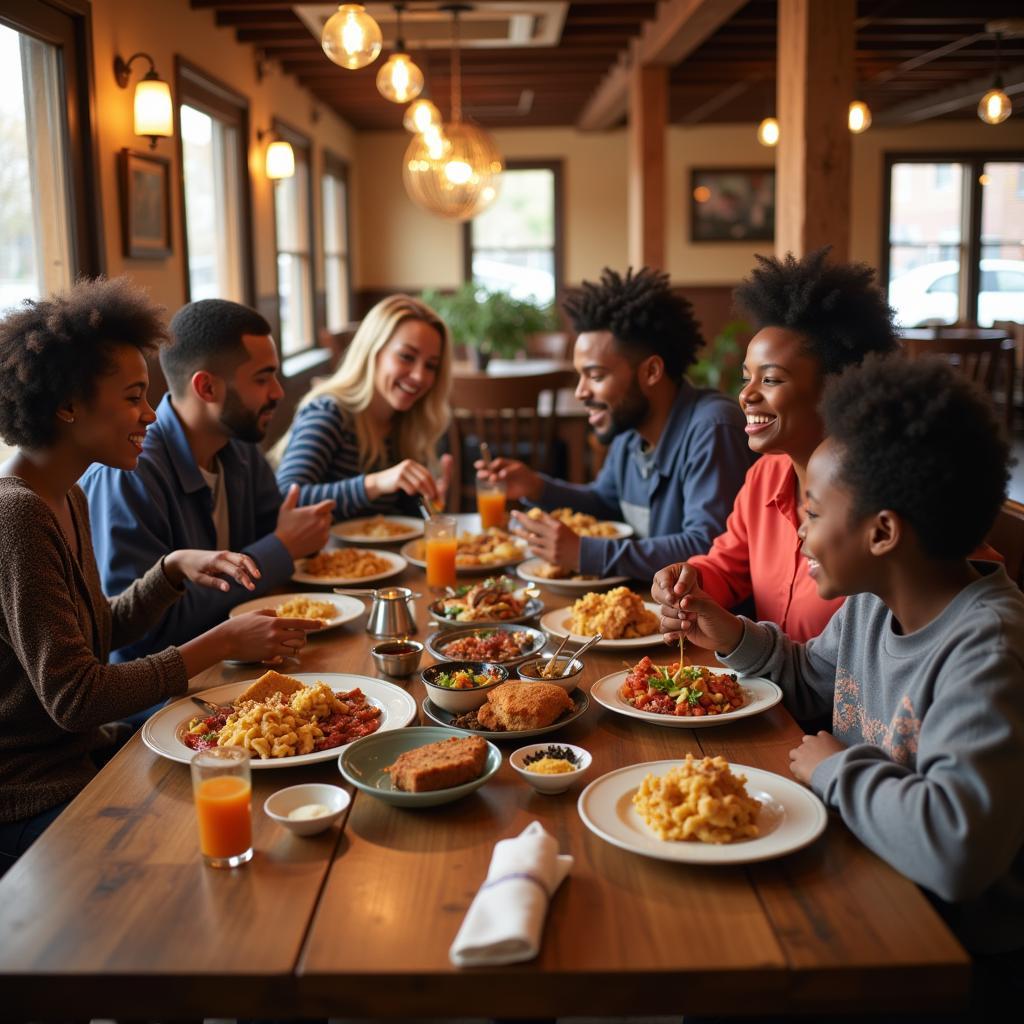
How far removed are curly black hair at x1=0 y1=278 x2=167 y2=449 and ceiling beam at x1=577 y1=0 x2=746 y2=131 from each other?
392cm

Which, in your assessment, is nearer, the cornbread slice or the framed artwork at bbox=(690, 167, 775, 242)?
the cornbread slice

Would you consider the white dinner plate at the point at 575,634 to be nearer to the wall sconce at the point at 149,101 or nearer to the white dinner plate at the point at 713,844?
the white dinner plate at the point at 713,844

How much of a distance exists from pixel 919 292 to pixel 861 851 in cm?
1054

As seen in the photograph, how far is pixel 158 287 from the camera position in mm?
4715

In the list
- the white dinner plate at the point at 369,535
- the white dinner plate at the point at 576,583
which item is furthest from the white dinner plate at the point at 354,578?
the white dinner plate at the point at 576,583

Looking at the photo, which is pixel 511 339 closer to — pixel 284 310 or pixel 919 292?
pixel 284 310

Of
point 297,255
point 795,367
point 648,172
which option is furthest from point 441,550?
point 297,255

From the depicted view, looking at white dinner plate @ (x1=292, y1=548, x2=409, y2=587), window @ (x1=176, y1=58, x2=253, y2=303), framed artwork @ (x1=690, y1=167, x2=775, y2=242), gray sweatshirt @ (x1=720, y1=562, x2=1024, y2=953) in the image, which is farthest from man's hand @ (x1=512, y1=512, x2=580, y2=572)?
framed artwork @ (x1=690, y1=167, x2=775, y2=242)

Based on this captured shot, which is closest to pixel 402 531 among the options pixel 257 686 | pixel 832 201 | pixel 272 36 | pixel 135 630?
pixel 135 630

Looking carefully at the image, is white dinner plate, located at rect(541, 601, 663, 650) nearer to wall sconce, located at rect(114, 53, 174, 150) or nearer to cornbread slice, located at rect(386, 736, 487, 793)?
cornbread slice, located at rect(386, 736, 487, 793)

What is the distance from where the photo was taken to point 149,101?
4.19 metres

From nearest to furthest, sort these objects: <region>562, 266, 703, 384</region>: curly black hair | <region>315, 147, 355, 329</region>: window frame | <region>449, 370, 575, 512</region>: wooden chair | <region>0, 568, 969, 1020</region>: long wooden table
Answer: <region>0, 568, 969, 1020</region>: long wooden table, <region>562, 266, 703, 384</region>: curly black hair, <region>449, 370, 575, 512</region>: wooden chair, <region>315, 147, 355, 329</region>: window frame

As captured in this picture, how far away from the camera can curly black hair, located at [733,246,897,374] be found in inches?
76.4

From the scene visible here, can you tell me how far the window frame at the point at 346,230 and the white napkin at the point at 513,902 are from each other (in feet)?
25.1
